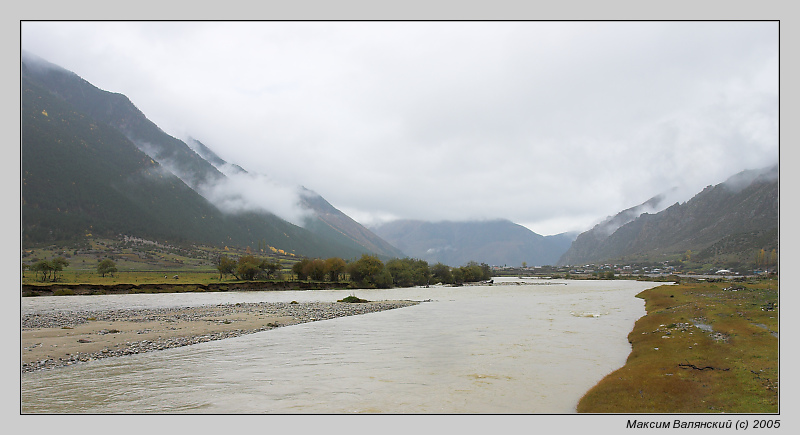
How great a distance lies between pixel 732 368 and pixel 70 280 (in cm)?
13702

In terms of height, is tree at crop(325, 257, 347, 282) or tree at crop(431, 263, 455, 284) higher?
tree at crop(325, 257, 347, 282)

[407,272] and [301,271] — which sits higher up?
[301,271]

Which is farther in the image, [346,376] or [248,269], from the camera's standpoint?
[248,269]

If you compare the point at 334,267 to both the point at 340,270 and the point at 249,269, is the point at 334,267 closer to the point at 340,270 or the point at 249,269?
the point at 340,270

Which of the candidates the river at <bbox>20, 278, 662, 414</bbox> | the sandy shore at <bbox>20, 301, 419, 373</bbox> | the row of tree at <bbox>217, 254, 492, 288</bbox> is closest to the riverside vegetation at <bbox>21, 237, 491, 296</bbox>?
the row of tree at <bbox>217, 254, 492, 288</bbox>

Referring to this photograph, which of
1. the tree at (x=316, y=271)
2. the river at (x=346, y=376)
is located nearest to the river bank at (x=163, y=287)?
the tree at (x=316, y=271)

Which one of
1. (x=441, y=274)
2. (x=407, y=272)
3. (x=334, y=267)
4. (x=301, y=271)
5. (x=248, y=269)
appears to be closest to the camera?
(x=248, y=269)

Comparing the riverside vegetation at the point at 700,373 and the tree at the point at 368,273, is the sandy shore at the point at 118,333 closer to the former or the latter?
the riverside vegetation at the point at 700,373

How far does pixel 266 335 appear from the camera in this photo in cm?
3544

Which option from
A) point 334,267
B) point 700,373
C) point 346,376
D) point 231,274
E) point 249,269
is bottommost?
point 231,274

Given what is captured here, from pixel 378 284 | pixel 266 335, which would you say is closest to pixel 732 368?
pixel 266 335

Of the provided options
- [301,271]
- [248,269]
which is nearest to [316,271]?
[301,271]

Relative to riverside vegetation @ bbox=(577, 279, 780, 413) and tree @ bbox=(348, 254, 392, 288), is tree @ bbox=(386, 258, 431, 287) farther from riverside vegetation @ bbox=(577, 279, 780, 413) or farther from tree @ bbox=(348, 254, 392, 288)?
riverside vegetation @ bbox=(577, 279, 780, 413)

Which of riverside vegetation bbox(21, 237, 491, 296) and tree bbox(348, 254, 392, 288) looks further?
tree bbox(348, 254, 392, 288)
